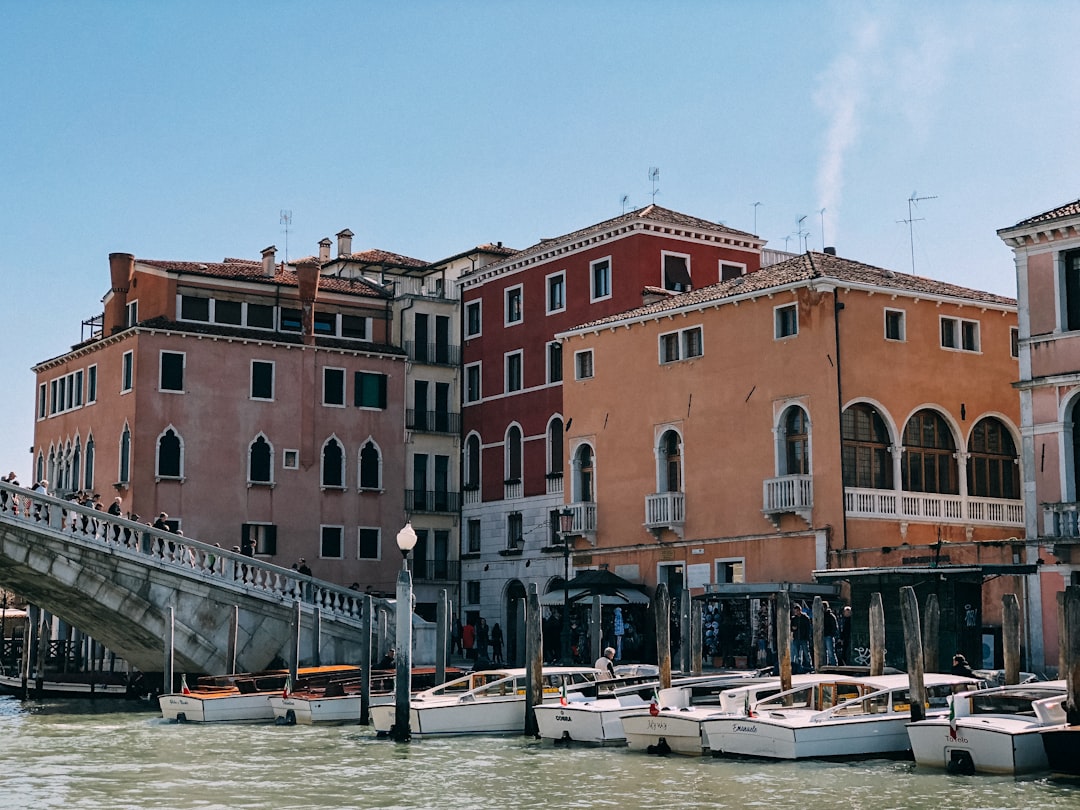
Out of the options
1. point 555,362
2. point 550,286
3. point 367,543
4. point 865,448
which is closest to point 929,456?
point 865,448

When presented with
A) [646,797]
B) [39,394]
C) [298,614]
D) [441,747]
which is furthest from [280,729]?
[39,394]

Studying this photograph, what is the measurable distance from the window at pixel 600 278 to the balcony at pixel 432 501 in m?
7.67

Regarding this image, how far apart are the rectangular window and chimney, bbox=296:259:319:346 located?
2.40m

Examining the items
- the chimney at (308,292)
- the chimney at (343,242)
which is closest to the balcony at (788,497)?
the chimney at (308,292)

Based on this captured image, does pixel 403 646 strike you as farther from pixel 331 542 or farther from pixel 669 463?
pixel 331 542

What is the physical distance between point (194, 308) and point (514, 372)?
8.07 m

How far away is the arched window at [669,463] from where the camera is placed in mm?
33125

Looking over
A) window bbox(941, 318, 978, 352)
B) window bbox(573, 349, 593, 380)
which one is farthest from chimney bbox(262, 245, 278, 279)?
window bbox(941, 318, 978, 352)

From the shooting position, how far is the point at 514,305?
41094 millimetres

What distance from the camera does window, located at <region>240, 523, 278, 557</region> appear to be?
39.3 meters

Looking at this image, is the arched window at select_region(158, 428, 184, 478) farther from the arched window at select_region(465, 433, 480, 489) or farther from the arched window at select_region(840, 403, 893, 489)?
the arched window at select_region(840, 403, 893, 489)

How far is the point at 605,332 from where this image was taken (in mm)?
35094

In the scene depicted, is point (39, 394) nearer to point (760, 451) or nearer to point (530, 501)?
point (530, 501)

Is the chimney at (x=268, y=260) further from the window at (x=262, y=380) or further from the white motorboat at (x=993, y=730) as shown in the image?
the white motorboat at (x=993, y=730)
